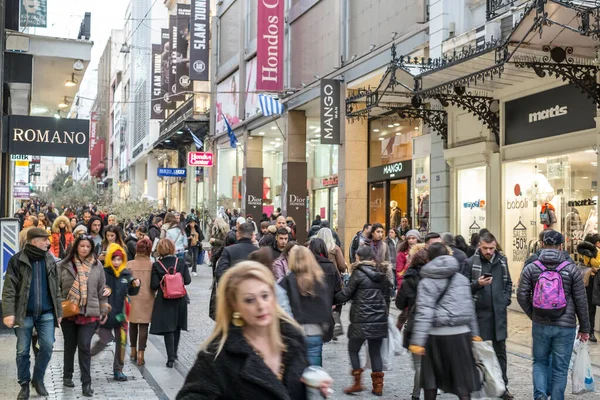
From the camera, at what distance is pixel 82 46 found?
15672 millimetres

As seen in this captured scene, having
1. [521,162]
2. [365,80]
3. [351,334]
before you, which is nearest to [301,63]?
[365,80]

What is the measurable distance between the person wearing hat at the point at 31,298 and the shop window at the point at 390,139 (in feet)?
54.4

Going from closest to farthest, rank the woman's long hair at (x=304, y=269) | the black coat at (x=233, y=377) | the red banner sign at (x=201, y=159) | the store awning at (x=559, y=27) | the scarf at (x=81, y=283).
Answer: the black coat at (x=233, y=377) < the woman's long hair at (x=304, y=269) < the scarf at (x=81, y=283) < the store awning at (x=559, y=27) < the red banner sign at (x=201, y=159)

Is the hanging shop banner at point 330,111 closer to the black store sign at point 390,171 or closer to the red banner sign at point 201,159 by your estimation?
the black store sign at point 390,171

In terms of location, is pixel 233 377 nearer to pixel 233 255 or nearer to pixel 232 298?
pixel 232 298

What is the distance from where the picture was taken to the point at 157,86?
51.6 m

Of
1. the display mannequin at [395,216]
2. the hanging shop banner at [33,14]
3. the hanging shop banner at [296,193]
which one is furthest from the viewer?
the hanging shop banner at [296,193]

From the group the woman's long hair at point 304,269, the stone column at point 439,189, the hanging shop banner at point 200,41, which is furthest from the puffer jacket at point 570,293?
the hanging shop banner at point 200,41

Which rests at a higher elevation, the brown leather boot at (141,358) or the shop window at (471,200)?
the shop window at (471,200)

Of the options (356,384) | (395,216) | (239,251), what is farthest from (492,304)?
(395,216)

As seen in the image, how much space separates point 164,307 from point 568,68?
7.88m

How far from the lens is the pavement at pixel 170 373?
896 centimetres

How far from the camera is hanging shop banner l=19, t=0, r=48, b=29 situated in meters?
16.3

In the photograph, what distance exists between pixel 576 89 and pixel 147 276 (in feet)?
28.3
